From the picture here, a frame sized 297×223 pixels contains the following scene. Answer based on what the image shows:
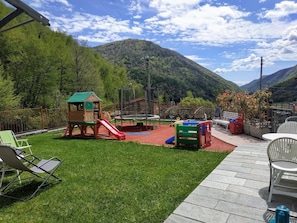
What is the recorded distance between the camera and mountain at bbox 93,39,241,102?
56.7 m

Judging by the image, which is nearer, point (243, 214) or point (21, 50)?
point (243, 214)

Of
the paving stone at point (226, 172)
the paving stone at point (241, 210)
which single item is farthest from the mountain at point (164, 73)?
the paving stone at point (241, 210)

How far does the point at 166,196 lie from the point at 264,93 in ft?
32.0

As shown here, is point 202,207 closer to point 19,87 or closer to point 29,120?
point 29,120

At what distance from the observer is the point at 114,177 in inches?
165

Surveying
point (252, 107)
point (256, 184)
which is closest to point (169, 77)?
point (252, 107)

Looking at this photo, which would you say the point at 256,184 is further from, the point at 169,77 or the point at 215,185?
the point at 169,77

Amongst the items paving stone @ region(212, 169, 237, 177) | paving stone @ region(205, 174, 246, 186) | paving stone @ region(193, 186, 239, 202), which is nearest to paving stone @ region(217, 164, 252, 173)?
paving stone @ region(212, 169, 237, 177)

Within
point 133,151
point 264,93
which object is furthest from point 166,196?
point 264,93

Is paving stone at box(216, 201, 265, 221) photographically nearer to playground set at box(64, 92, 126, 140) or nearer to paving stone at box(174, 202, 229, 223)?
paving stone at box(174, 202, 229, 223)

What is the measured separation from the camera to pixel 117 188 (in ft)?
12.0

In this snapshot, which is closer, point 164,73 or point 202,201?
point 202,201

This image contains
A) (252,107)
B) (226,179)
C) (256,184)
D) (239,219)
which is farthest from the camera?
(252,107)

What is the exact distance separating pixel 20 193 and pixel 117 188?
155 centimetres
